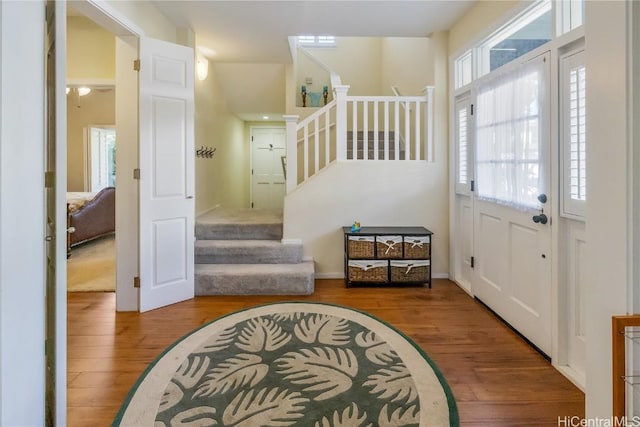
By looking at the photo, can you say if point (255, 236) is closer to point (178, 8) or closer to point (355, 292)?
point (355, 292)

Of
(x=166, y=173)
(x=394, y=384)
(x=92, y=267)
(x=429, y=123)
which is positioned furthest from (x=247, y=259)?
(x=429, y=123)

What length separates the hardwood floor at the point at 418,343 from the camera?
1933mm

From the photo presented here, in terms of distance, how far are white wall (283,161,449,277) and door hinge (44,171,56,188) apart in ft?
9.33

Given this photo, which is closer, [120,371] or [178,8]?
[120,371]

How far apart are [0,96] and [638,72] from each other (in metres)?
2.04

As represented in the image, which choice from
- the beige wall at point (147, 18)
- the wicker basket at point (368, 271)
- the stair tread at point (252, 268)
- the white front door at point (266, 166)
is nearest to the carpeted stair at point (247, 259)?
the stair tread at point (252, 268)

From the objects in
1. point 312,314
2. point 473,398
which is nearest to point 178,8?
point 312,314

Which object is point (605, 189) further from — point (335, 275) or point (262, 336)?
point (335, 275)

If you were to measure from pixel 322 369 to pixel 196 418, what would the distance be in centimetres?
77

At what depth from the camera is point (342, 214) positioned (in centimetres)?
434

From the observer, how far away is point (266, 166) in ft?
26.1

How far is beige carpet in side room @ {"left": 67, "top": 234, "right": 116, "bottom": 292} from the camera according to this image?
13.5ft

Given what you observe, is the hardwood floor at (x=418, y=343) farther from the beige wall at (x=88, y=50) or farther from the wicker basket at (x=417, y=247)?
the beige wall at (x=88, y=50)

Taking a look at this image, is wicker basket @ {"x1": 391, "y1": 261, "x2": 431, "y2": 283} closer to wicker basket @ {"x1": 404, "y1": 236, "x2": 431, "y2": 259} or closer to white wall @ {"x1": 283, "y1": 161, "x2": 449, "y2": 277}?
wicker basket @ {"x1": 404, "y1": 236, "x2": 431, "y2": 259}
